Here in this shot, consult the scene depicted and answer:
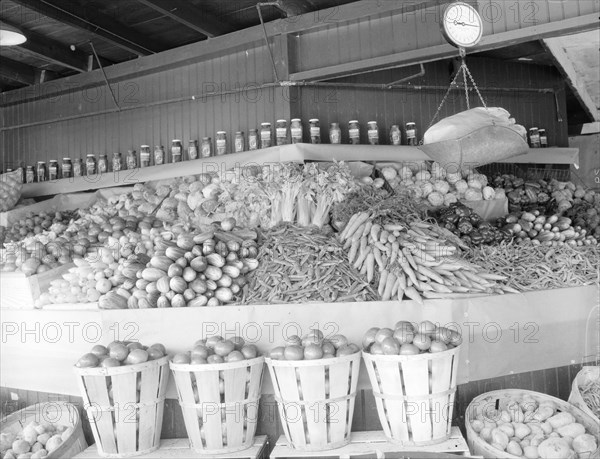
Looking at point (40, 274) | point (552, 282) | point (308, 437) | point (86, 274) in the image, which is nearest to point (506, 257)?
point (552, 282)

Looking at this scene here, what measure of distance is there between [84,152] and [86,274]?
142 inches

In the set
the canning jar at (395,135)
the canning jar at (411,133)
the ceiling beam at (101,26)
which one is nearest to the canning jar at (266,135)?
the canning jar at (395,135)

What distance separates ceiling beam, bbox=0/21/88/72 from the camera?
21.4ft

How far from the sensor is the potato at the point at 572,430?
3.23 m

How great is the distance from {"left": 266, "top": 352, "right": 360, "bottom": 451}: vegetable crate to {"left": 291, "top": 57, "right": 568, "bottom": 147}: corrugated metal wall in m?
3.51

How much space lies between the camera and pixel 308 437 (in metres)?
3.21

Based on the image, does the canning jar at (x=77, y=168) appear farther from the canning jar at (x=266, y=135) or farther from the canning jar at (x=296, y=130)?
the canning jar at (x=296, y=130)

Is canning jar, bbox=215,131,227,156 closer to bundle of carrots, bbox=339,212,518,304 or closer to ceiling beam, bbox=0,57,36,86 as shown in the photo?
bundle of carrots, bbox=339,212,518,304

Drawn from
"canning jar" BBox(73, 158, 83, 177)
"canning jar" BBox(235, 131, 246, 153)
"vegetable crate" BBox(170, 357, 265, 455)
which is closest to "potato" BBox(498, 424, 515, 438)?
"vegetable crate" BBox(170, 357, 265, 455)

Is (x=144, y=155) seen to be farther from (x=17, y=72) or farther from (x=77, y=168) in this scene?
(x=17, y=72)

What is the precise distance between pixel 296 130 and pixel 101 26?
2.39 metres

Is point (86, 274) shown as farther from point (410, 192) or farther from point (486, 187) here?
point (486, 187)

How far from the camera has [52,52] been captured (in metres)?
6.79

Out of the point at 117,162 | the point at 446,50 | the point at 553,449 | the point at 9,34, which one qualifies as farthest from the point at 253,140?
the point at 553,449
